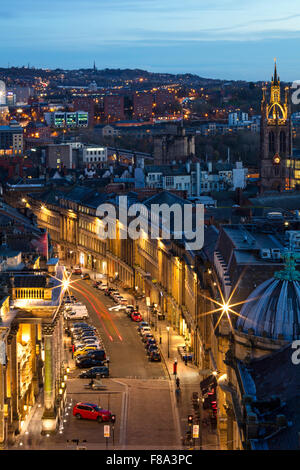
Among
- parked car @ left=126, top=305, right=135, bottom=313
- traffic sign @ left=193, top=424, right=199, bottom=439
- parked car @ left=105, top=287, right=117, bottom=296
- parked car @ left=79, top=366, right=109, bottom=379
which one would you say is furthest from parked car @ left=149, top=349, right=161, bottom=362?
parked car @ left=105, top=287, right=117, bottom=296

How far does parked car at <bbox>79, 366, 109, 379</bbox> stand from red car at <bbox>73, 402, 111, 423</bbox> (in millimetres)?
6187

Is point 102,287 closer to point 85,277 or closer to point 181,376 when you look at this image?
point 85,277

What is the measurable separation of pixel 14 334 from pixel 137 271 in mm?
36016

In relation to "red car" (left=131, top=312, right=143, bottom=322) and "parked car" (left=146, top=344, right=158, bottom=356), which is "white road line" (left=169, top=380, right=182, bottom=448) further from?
"red car" (left=131, top=312, right=143, bottom=322)

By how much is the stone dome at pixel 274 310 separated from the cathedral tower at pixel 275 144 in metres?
96.2

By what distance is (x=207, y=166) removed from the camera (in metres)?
133

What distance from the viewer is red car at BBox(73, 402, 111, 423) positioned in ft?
143

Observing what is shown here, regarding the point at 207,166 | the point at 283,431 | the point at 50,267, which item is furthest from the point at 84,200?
the point at 283,431

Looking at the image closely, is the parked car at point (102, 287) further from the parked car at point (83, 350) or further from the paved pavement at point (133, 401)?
the parked car at point (83, 350)

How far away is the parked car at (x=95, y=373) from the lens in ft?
167

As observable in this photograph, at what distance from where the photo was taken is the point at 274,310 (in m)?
34.7

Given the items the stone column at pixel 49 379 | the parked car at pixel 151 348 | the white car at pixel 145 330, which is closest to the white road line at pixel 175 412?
the stone column at pixel 49 379

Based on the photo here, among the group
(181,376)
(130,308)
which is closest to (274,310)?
(181,376)
